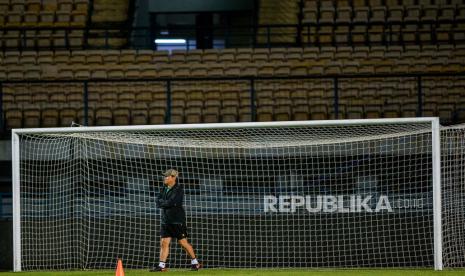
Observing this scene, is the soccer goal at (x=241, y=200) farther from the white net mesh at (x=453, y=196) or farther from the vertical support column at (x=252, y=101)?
the vertical support column at (x=252, y=101)

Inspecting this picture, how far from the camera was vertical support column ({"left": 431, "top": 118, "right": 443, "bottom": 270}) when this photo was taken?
13.7 metres

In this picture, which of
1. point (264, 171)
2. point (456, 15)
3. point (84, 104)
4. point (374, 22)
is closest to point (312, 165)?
point (264, 171)

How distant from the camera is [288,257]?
1617cm

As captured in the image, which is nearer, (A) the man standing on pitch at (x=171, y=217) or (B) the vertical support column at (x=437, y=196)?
(B) the vertical support column at (x=437, y=196)

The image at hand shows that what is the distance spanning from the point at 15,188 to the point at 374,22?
8.84 m

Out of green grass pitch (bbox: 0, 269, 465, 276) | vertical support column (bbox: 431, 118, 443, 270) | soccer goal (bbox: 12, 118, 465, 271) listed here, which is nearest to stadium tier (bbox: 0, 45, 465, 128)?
soccer goal (bbox: 12, 118, 465, 271)

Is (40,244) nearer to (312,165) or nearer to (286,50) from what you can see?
(312,165)

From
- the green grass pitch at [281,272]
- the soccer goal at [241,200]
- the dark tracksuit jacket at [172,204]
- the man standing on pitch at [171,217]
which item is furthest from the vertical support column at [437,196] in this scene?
the dark tracksuit jacket at [172,204]

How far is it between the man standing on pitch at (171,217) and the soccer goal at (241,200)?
4.57ft

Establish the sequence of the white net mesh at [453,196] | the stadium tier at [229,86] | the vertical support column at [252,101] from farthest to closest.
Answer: the stadium tier at [229,86], the vertical support column at [252,101], the white net mesh at [453,196]

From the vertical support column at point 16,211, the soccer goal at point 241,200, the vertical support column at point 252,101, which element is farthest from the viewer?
the vertical support column at point 252,101

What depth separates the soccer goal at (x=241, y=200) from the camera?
1587 cm

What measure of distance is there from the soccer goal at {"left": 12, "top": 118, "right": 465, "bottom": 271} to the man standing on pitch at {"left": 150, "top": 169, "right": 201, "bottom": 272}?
1.39 m

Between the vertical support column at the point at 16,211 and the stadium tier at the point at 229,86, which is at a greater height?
the stadium tier at the point at 229,86
